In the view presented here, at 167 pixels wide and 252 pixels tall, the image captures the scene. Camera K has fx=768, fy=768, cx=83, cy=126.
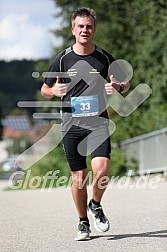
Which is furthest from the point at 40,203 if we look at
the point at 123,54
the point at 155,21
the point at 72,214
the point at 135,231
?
the point at 123,54

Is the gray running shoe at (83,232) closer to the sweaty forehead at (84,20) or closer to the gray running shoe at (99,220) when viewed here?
the gray running shoe at (99,220)

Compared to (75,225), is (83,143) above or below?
above

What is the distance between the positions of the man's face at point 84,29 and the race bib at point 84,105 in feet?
1.86

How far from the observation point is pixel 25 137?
152 meters

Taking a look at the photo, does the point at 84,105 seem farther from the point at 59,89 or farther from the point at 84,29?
the point at 84,29

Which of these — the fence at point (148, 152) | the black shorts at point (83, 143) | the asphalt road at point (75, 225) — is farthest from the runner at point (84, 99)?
the fence at point (148, 152)

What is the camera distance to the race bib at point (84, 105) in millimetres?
7730

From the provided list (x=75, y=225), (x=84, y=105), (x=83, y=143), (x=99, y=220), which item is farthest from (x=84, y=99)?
(x=75, y=225)

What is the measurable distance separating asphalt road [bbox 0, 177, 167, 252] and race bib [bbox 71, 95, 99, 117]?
4.26 feet

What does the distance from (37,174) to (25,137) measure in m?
123

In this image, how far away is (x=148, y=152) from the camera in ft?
72.7

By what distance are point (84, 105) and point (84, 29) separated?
2.51ft

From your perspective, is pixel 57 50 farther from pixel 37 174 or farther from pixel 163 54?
pixel 163 54

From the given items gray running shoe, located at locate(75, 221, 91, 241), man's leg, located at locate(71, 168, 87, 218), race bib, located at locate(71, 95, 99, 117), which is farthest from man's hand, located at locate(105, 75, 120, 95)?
gray running shoe, located at locate(75, 221, 91, 241)
